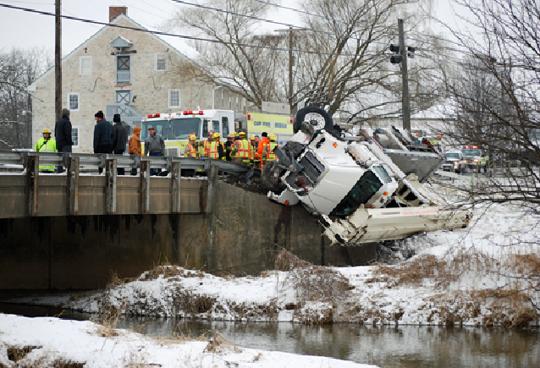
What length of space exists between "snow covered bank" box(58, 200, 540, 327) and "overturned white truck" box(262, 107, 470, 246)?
1968 mm

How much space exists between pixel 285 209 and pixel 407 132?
207 inches

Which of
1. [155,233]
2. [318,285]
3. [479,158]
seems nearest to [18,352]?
[318,285]

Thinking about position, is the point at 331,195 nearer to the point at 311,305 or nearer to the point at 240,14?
the point at 311,305

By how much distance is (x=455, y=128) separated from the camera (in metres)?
16.3

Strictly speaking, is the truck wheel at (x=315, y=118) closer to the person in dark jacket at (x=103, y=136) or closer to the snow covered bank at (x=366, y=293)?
the snow covered bank at (x=366, y=293)

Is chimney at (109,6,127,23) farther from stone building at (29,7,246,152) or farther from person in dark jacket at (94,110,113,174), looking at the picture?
person in dark jacket at (94,110,113,174)

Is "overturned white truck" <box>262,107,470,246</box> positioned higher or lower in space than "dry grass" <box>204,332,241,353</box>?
higher

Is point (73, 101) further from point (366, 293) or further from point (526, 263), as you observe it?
point (526, 263)

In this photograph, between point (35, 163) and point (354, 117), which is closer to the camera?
point (35, 163)

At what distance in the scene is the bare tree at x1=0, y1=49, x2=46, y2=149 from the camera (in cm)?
8125

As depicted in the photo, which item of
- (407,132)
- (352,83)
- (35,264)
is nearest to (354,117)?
(352,83)

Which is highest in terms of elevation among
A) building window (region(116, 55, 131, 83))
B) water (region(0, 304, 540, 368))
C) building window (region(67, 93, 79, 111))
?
building window (region(116, 55, 131, 83))

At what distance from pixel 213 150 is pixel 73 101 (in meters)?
34.8

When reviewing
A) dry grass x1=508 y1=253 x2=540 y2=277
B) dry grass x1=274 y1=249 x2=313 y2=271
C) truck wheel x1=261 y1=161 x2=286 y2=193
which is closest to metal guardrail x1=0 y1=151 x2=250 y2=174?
truck wheel x1=261 y1=161 x2=286 y2=193
